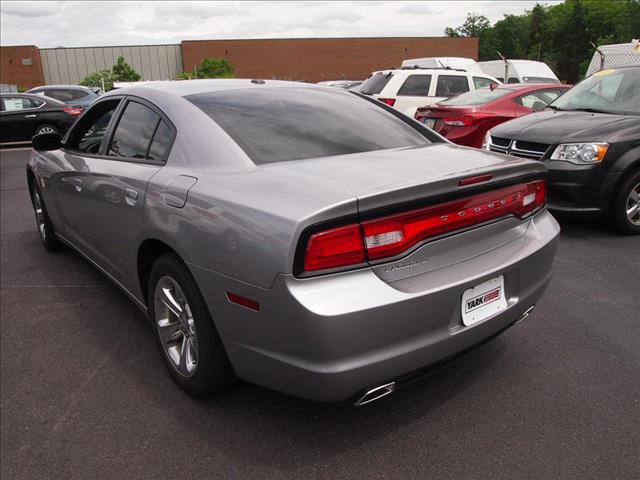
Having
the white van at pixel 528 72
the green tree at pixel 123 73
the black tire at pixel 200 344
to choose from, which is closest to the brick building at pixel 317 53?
the green tree at pixel 123 73

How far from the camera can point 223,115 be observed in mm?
2924

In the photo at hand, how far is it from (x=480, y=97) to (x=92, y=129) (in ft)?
20.9

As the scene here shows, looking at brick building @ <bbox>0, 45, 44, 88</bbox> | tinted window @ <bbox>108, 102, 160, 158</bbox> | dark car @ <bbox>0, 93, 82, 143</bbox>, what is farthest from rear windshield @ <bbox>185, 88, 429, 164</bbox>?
brick building @ <bbox>0, 45, 44, 88</bbox>

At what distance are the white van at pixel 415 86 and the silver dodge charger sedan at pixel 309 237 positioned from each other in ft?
27.5

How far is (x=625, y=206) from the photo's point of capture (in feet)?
17.4

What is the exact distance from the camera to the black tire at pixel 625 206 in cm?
525

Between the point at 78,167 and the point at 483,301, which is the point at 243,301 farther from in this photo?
the point at 78,167

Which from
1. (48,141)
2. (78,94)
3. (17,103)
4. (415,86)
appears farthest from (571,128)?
(78,94)

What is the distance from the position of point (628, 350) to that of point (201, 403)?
238 centimetres

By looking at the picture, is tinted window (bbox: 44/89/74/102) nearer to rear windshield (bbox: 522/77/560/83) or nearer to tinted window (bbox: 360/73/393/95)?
tinted window (bbox: 360/73/393/95)

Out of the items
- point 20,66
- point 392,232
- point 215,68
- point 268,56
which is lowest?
point 392,232

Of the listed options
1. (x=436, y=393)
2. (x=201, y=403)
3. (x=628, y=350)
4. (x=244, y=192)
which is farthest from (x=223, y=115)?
(x=628, y=350)

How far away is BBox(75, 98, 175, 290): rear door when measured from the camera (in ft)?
9.88

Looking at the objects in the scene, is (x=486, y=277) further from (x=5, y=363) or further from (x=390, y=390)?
(x=5, y=363)
